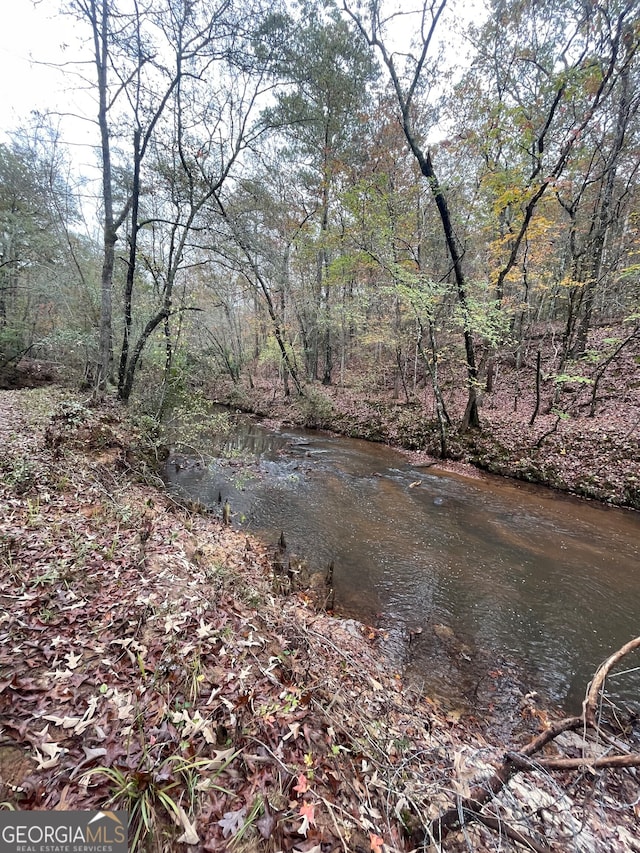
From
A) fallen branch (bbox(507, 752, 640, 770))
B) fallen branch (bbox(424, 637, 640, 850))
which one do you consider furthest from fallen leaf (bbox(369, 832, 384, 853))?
fallen branch (bbox(507, 752, 640, 770))

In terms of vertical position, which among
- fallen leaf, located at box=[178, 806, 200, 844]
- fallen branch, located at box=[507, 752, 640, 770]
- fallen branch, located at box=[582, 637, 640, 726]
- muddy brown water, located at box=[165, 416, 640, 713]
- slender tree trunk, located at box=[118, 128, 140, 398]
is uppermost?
slender tree trunk, located at box=[118, 128, 140, 398]

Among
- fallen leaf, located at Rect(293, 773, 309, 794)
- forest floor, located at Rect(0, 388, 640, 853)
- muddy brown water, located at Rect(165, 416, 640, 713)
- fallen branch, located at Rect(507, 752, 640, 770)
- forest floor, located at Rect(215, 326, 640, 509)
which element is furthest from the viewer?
forest floor, located at Rect(215, 326, 640, 509)

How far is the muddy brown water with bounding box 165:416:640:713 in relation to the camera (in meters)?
4.38

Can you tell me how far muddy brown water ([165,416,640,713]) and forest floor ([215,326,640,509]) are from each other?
99cm

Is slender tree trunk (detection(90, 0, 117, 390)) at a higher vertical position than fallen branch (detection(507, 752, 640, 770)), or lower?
higher

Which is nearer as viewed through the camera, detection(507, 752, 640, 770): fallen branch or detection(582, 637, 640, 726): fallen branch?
detection(507, 752, 640, 770): fallen branch

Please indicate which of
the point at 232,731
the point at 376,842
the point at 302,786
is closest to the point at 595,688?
the point at 376,842

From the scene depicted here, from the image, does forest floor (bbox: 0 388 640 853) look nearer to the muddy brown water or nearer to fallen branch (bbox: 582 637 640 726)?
fallen branch (bbox: 582 637 640 726)

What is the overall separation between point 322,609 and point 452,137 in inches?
649

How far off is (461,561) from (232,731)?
18.1 ft

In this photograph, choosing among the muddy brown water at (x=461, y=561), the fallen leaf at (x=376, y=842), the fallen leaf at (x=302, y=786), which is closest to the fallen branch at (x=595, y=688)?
the fallen leaf at (x=376, y=842)

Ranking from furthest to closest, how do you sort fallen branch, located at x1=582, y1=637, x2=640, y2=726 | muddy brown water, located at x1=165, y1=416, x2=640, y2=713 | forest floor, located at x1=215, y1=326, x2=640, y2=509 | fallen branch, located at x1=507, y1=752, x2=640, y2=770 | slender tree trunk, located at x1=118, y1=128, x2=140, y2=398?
forest floor, located at x1=215, y1=326, x2=640, y2=509, slender tree trunk, located at x1=118, y1=128, x2=140, y2=398, muddy brown water, located at x1=165, y1=416, x2=640, y2=713, fallen branch, located at x1=582, y1=637, x2=640, y2=726, fallen branch, located at x1=507, y1=752, x2=640, y2=770

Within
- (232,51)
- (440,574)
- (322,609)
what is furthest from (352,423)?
(232,51)

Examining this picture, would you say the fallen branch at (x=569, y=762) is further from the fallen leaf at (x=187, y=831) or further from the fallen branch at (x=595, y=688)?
the fallen leaf at (x=187, y=831)
